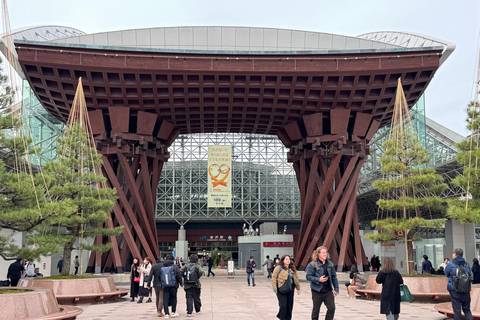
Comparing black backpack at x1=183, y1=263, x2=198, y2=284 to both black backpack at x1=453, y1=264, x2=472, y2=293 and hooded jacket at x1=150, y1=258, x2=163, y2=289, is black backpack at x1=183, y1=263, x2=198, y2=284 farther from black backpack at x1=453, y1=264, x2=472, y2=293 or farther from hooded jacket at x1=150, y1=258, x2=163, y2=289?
black backpack at x1=453, y1=264, x2=472, y2=293

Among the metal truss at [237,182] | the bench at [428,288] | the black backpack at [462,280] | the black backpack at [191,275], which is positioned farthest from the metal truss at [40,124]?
the black backpack at [462,280]

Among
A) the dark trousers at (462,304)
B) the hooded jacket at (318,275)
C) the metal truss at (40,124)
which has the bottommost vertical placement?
the dark trousers at (462,304)

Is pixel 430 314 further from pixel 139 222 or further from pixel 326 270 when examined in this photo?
pixel 139 222

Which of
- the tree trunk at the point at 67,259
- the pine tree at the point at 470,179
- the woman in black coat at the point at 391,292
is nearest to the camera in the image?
the woman in black coat at the point at 391,292

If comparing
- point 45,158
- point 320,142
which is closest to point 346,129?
point 320,142

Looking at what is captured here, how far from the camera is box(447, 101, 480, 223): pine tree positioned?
36.2 ft

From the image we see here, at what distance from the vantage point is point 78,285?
536 inches

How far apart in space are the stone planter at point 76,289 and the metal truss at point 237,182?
1538 inches

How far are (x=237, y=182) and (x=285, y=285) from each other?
46107 millimetres

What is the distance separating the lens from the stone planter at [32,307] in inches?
A: 340

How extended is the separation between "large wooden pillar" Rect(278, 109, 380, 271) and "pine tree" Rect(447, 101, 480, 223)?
1226cm

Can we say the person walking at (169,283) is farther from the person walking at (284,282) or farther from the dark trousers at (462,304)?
the dark trousers at (462,304)

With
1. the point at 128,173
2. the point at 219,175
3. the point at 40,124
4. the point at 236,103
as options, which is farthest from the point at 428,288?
the point at 40,124

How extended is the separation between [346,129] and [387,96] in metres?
2.58
